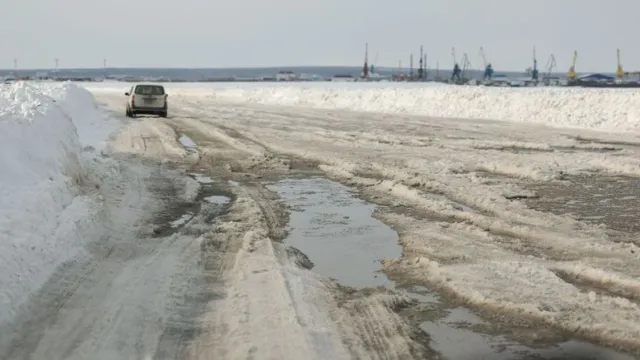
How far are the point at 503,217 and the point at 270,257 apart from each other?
4067 millimetres

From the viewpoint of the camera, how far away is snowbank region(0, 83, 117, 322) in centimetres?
619

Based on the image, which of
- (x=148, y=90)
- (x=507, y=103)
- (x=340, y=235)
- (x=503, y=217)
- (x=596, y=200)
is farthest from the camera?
(x=507, y=103)

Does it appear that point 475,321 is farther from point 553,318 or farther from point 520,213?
point 520,213

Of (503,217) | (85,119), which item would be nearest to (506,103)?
(85,119)

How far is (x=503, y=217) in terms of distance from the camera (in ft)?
32.2

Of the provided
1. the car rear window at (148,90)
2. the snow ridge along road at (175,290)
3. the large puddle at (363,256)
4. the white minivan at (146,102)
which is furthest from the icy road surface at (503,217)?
the car rear window at (148,90)

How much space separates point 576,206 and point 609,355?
6243 millimetres

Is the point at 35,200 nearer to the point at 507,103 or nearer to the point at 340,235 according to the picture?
the point at 340,235

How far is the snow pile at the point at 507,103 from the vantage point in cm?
2898

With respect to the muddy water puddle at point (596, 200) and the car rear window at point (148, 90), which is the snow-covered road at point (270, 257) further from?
the car rear window at point (148, 90)

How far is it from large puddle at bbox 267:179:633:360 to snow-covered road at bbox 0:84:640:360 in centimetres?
10

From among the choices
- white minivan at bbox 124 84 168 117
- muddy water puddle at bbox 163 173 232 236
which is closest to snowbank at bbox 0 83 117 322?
muddy water puddle at bbox 163 173 232 236

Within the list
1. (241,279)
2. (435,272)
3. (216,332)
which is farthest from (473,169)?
(216,332)

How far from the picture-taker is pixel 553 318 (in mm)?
5672
